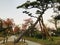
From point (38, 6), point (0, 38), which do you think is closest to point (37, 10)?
point (38, 6)

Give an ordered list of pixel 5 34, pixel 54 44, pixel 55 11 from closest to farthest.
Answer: pixel 55 11
pixel 54 44
pixel 5 34

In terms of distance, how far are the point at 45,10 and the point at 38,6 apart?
730 mm

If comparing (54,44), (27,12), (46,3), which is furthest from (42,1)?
(54,44)

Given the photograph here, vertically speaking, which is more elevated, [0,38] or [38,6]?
[38,6]

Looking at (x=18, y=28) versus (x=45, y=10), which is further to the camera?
(x=18, y=28)

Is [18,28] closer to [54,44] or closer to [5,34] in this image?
[5,34]

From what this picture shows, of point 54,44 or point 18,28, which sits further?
point 18,28

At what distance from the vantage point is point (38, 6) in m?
17.7

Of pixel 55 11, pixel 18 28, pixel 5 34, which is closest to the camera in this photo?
pixel 55 11

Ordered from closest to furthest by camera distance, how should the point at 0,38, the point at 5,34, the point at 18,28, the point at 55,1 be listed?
the point at 55,1
the point at 5,34
the point at 0,38
the point at 18,28

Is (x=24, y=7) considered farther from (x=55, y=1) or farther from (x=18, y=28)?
(x=18, y=28)

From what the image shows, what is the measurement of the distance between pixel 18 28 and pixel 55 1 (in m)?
27.2

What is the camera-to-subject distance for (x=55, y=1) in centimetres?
1641

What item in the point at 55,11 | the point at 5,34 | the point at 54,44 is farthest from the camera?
the point at 5,34
